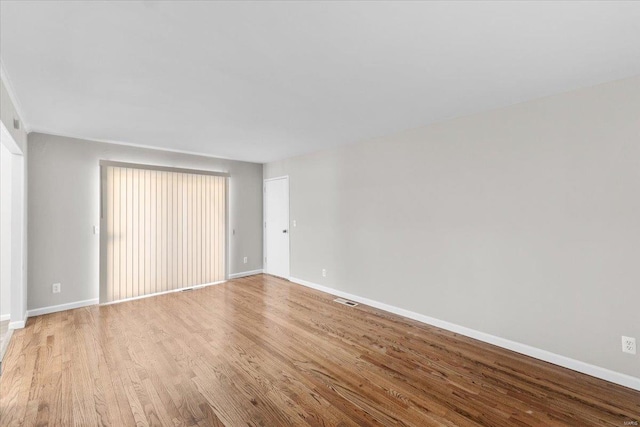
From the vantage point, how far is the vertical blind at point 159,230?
425cm

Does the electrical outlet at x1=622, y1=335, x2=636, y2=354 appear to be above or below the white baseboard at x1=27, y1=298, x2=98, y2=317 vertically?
above

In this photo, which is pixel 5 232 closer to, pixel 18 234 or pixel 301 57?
pixel 18 234

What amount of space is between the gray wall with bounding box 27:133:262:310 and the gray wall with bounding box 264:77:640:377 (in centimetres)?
390

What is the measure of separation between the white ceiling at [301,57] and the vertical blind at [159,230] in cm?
143

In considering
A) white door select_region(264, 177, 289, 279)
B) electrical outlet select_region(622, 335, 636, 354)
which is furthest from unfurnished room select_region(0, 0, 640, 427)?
white door select_region(264, 177, 289, 279)

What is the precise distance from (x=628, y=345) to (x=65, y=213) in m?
6.38

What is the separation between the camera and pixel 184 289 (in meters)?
4.93

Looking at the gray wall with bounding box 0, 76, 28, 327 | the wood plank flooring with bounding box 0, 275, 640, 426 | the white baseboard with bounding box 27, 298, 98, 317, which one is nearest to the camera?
the wood plank flooring with bounding box 0, 275, 640, 426

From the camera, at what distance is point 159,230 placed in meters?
4.69

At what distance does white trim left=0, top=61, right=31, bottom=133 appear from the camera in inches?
83.7

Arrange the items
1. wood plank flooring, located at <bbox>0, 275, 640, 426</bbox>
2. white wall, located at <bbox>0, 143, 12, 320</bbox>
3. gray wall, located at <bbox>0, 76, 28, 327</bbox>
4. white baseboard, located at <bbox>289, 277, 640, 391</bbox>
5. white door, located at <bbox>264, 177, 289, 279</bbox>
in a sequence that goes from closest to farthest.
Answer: wood plank flooring, located at <bbox>0, 275, 640, 426</bbox>
white baseboard, located at <bbox>289, 277, 640, 391</bbox>
gray wall, located at <bbox>0, 76, 28, 327</bbox>
white wall, located at <bbox>0, 143, 12, 320</bbox>
white door, located at <bbox>264, 177, 289, 279</bbox>

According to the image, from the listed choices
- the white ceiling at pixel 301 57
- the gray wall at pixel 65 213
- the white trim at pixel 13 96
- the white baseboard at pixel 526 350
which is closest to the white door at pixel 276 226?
the white baseboard at pixel 526 350

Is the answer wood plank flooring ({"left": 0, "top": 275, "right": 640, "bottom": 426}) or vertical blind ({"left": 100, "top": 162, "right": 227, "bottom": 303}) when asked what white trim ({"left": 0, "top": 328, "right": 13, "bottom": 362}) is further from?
vertical blind ({"left": 100, "top": 162, "right": 227, "bottom": 303})

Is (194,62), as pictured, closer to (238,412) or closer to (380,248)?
(238,412)
